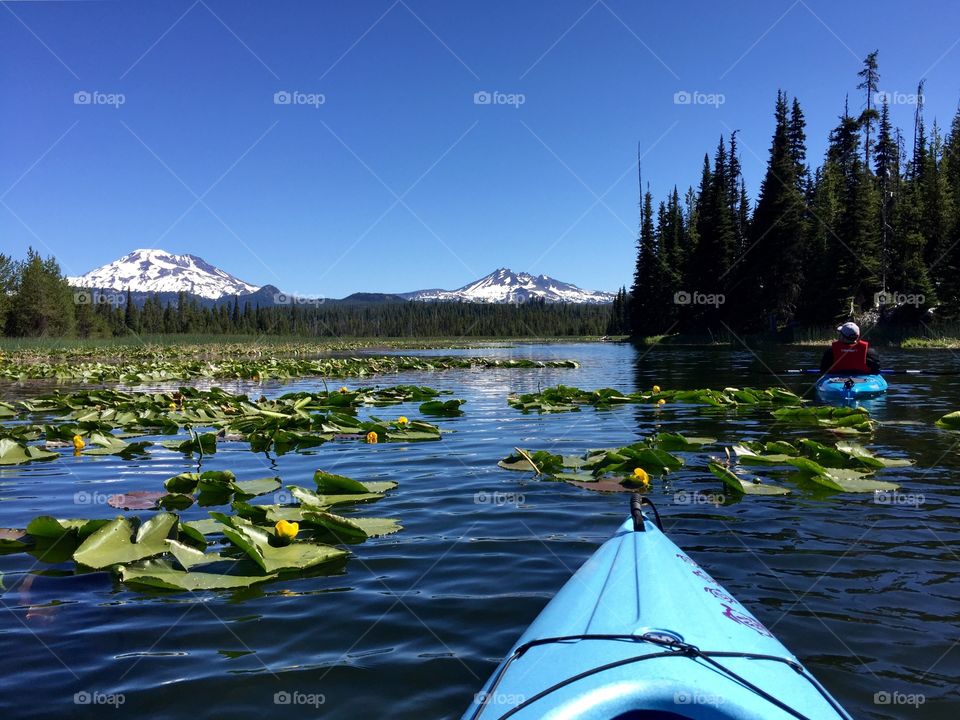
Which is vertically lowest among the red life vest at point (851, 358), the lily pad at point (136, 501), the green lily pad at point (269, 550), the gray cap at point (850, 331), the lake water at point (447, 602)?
the lake water at point (447, 602)

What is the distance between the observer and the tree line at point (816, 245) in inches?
1785

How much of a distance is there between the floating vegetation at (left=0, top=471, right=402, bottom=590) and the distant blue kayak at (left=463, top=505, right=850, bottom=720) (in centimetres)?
220

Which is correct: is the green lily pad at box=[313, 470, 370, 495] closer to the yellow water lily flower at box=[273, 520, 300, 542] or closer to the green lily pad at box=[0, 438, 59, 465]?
the yellow water lily flower at box=[273, 520, 300, 542]

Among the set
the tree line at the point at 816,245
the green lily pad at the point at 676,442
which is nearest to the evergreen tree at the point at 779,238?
the tree line at the point at 816,245

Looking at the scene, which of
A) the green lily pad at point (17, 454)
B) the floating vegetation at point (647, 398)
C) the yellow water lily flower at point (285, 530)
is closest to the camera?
the yellow water lily flower at point (285, 530)

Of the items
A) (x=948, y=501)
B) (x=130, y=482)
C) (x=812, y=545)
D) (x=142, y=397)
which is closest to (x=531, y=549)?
(x=812, y=545)

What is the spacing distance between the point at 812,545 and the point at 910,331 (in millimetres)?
44882

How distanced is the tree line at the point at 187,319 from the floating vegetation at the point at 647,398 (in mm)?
21544

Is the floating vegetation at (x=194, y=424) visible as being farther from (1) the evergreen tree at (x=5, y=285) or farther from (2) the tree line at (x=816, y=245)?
(1) the evergreen tree at (x=5, y=285)

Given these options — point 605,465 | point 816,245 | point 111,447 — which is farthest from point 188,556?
point 816,245

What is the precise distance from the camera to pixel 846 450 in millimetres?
7820

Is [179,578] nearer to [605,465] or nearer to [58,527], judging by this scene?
[58,527]

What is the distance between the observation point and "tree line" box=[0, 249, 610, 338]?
72.9 meters

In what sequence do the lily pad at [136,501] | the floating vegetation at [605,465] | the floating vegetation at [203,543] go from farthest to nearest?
the floating vegetation at [605,465] → the lily pad at [136,501] → the floating vegetation at [203,543]
